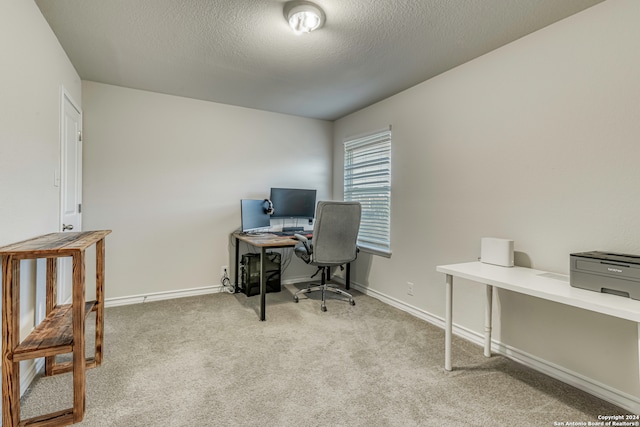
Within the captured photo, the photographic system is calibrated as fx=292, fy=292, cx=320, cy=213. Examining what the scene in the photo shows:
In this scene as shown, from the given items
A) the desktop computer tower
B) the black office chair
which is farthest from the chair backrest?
the desktop computer tower

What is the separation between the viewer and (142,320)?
2.76 m

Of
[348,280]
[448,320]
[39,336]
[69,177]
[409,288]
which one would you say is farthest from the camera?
[348,280]

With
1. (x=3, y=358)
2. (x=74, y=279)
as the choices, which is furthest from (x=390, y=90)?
(x=3, y=358)

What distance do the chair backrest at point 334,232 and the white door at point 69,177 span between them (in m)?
2.18

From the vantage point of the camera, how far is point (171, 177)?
3354 mm

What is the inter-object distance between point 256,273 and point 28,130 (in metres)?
2.34

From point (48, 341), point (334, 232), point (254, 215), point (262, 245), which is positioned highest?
point (254, 215)

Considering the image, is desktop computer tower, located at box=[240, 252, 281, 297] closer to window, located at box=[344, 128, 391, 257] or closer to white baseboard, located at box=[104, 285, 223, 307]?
white baseboard, located at box=[104, 285, 223, 307]

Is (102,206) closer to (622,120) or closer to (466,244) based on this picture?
(466,244)

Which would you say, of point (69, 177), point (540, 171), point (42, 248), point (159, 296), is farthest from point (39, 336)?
point (540, 171)

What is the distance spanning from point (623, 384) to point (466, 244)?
118cm

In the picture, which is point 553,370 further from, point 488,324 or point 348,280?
point 348,280

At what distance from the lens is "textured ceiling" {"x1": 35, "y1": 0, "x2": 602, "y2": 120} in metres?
1.81

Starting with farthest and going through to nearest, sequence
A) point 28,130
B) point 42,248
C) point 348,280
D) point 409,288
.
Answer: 1. point 348,280
2. point 409,288
3. point 28,130
4. point 42,248
